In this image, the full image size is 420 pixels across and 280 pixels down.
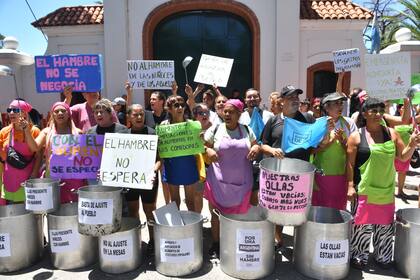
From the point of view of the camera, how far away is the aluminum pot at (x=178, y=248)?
387 centimetres

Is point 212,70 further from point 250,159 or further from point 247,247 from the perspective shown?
point 247,247

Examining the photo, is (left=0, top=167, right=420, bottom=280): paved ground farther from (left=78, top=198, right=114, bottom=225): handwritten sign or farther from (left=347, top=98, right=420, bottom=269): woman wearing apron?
(left=78, top=198, right=114, bottom=225): handwritten sign

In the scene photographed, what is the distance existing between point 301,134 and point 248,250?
1340mm

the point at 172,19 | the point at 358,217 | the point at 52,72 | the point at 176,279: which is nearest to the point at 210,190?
the point at 176,279

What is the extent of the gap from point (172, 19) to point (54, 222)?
9178mm

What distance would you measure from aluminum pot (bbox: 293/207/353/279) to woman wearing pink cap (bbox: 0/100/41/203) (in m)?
3.16

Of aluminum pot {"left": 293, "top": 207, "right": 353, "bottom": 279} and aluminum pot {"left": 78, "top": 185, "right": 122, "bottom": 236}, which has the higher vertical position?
aluminum pot {"left": 78, "top": 185, "right": 122, "bottom": 236}

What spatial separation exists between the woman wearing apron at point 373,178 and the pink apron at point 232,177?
110 centimetres

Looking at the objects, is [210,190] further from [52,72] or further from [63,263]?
[52,72]

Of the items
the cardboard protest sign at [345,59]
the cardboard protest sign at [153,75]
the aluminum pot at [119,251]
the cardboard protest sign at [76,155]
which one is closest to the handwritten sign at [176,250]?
the aluminum pot at [119,251]

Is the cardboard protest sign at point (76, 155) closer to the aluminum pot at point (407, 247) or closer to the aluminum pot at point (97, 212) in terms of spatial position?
the aluminum pot at point (97, 212)

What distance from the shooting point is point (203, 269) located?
4098 millimetres

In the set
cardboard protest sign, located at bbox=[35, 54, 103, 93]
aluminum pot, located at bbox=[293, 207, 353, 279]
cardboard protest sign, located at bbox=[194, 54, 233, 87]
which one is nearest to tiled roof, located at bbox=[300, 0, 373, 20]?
cardboard protest sign, located at bbox=[194, 54, 233, 87]

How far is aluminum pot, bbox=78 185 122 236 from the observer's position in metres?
3.73
